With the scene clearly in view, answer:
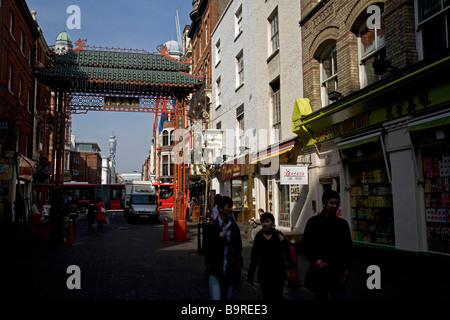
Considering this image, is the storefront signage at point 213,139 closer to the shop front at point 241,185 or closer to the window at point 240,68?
the shop front at point 241,185

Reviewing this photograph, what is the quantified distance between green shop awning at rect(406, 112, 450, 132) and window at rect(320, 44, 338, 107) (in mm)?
4475

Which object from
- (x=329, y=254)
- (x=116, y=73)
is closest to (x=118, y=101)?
(x=116, y=73)

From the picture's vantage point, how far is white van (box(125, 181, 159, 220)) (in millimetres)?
27922

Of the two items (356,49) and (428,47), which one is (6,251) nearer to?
(356,49)

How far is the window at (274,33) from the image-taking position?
17.7 metres

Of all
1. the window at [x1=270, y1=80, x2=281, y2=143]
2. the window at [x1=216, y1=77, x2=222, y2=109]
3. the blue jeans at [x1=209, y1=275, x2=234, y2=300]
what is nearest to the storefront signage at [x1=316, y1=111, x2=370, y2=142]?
the window at [x1=270, y1=80, x2=281, y2=143]

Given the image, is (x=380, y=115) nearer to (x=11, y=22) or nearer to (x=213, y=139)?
(x=213, y=139)

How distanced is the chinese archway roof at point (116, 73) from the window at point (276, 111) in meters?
3.72

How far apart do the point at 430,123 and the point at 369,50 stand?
3.89 metres

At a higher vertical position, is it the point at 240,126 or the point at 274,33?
the point at 274,33

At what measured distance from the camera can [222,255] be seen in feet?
16.0

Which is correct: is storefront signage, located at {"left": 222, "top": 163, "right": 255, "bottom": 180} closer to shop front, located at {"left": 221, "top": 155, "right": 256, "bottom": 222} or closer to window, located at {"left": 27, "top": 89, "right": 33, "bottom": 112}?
shop front, located at {"left": 221, "top": 155, "right": 256, "bottom": 222}

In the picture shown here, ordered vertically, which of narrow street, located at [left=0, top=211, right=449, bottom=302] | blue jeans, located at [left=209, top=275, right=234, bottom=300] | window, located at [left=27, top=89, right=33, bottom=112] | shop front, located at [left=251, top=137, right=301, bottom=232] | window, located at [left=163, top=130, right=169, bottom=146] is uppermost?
Answer: window, located at [left=163, top=130, right=169, bottom=146]
